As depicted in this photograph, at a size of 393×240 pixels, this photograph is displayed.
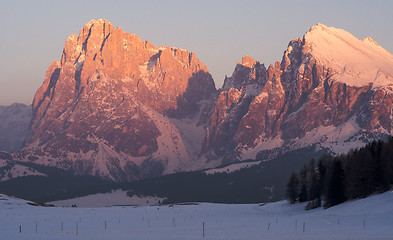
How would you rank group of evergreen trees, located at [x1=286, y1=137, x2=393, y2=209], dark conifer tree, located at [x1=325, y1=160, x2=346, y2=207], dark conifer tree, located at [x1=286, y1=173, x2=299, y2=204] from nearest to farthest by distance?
1. group of evergreen trees, located at [x1=286, y1=137, x2=393, y2=209]
2. dark conifer tree, located at [x1=325, y1=160, x2=346, y2=207]
3. dark conifer tree, located at [x1=286, y1=173, x2=299, y2=204]

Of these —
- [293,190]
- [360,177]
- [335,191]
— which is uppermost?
[360,177]

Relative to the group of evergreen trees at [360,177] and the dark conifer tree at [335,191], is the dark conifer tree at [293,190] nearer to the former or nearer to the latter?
the group of evergreen trees at [360,177]

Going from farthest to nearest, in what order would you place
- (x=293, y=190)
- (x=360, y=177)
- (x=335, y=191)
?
(x=293, y=190)
(x=335, y=191)
(x=360, y=177)

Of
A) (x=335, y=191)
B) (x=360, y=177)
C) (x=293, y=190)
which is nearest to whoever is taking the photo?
(x=360, y=177)

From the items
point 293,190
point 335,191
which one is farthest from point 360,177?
point 293,190

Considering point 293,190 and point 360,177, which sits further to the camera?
point 293,190

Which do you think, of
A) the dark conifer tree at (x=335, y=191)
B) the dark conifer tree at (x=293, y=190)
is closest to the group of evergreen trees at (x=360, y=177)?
the dark conifer tree at (x=335, y=191)

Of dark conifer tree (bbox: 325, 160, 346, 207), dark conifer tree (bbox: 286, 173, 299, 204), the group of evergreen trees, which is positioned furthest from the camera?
dark conifer tree (bbox: 286, 173, 299, 204)

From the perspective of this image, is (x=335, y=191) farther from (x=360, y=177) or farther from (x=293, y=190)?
(x=293, y=190)

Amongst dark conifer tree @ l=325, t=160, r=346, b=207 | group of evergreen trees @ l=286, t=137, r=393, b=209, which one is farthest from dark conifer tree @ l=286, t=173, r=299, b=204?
dark conifer tree @ l=325, t=160, r=346, b=207

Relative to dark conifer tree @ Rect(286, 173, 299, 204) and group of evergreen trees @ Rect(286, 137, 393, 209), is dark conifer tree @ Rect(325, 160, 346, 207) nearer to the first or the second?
group of evergreen trees @ Rect(286, 137, 393, 209)

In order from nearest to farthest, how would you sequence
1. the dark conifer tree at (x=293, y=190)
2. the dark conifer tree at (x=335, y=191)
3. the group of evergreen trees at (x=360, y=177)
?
the group of evergreen trees at (x=360, y=177)
the dark conifer tree at (x=335, y=191)
the dark conifer tree at (x=293, y=190)

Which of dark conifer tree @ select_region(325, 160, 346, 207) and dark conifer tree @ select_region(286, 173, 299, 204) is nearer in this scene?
dark conifer tree @ select_region(325, 160, 346, 207)

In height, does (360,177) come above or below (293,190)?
above
